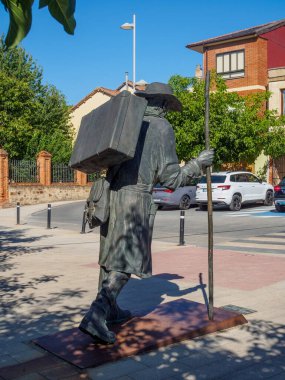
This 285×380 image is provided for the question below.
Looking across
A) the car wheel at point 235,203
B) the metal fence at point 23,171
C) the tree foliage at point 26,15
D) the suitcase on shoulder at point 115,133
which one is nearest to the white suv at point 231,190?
the car wheel at point 235,203

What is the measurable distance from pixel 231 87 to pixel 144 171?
96.7ft

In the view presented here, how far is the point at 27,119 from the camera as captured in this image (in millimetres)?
37531

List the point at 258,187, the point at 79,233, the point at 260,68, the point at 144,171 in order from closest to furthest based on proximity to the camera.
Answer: the point at 144,171 < the point at 79,233 < the point at 258,187 < the point at 260,68

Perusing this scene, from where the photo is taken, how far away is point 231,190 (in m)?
21.2

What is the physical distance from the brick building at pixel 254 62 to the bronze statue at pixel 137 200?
27371 mm

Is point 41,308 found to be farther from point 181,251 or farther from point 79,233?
point 79,233

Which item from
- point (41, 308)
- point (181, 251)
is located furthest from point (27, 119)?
point (41, 308)

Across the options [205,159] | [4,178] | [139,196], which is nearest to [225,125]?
[4,178]

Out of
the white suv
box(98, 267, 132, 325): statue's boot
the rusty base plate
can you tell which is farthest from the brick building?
box(98, 267, 132, 325): statue's boot

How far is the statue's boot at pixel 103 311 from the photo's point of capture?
4105 millimetres

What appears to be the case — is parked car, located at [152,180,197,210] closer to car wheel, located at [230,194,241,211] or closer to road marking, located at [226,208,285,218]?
car wheel, located at [230,194,241,211]

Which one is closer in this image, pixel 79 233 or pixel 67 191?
pixel 79 233

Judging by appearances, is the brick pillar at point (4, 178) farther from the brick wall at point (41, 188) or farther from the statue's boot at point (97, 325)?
the statue's boot at point (97, 325)

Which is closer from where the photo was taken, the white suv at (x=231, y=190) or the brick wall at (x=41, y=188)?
the white suv at (x=231, y=190)
